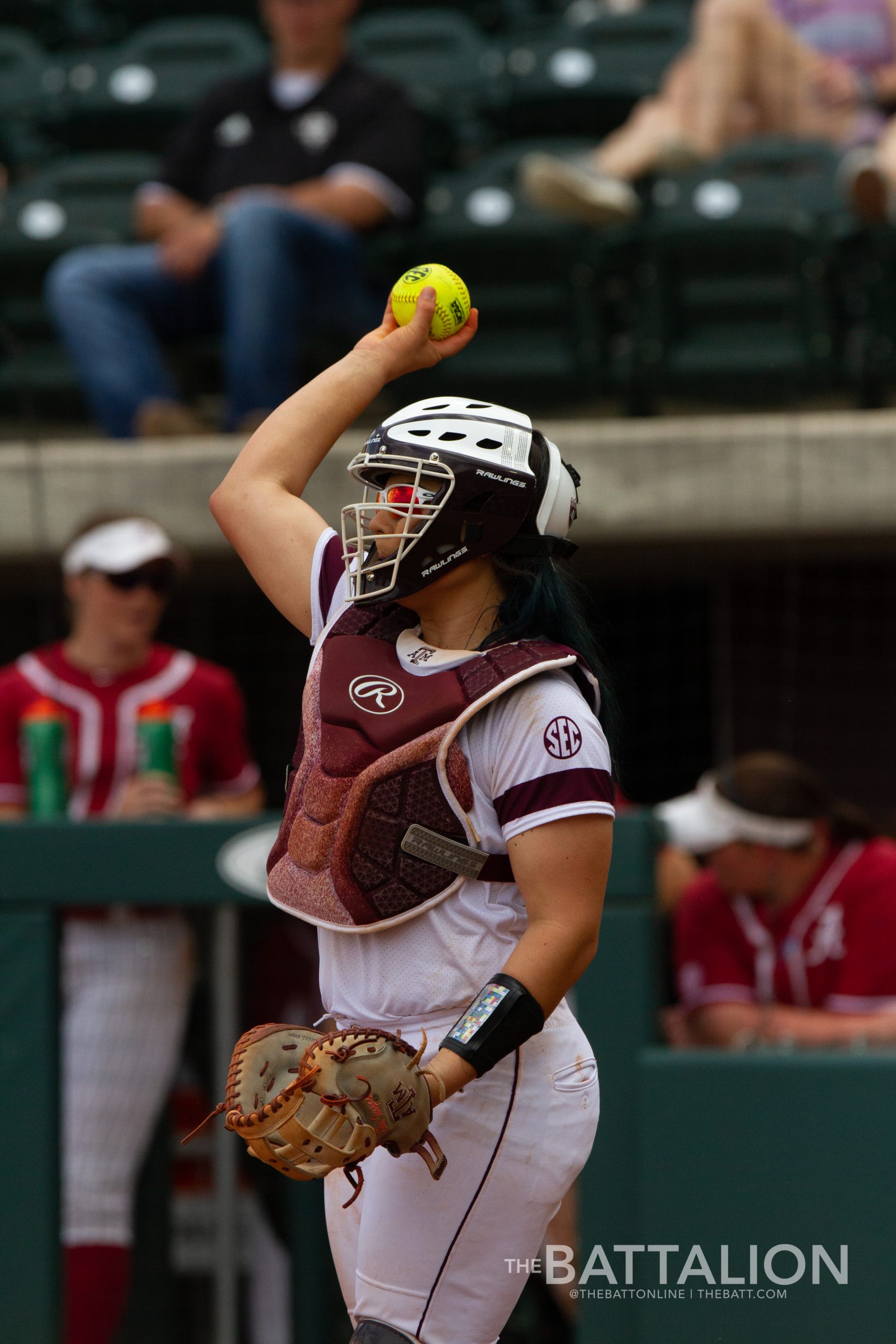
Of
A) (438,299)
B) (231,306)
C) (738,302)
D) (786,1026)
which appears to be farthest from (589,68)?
(438,299)

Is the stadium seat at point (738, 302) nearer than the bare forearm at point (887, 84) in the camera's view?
Yes

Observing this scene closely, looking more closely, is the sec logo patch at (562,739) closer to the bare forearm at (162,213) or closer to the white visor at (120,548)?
the white visor at (120,548)

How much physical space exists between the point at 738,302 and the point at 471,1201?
3949mm

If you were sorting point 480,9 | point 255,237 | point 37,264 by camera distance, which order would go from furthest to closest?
point 480,9
point 37,264
point 255,237

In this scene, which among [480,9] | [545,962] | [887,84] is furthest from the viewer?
[480,9]

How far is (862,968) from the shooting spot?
370cm

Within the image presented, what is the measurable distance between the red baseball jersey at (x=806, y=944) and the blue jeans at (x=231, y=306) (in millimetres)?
2204

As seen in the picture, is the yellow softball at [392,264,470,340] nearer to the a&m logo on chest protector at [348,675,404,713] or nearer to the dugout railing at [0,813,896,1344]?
the a&m logo on chest protector at [348,675,404,713]

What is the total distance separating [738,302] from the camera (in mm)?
5344

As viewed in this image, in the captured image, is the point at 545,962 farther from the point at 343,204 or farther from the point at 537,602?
the point at 343,204

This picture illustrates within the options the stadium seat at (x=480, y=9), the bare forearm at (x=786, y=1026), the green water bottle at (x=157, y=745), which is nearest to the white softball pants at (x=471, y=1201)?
the bare forearm at (x=786, y=1026)

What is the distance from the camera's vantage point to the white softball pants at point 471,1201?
1953mm

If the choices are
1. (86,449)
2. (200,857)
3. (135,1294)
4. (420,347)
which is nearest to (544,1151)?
(420,347)

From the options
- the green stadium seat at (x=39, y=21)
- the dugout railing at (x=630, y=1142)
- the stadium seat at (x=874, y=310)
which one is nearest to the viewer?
the dugout railing at (x=630, y=1142)
